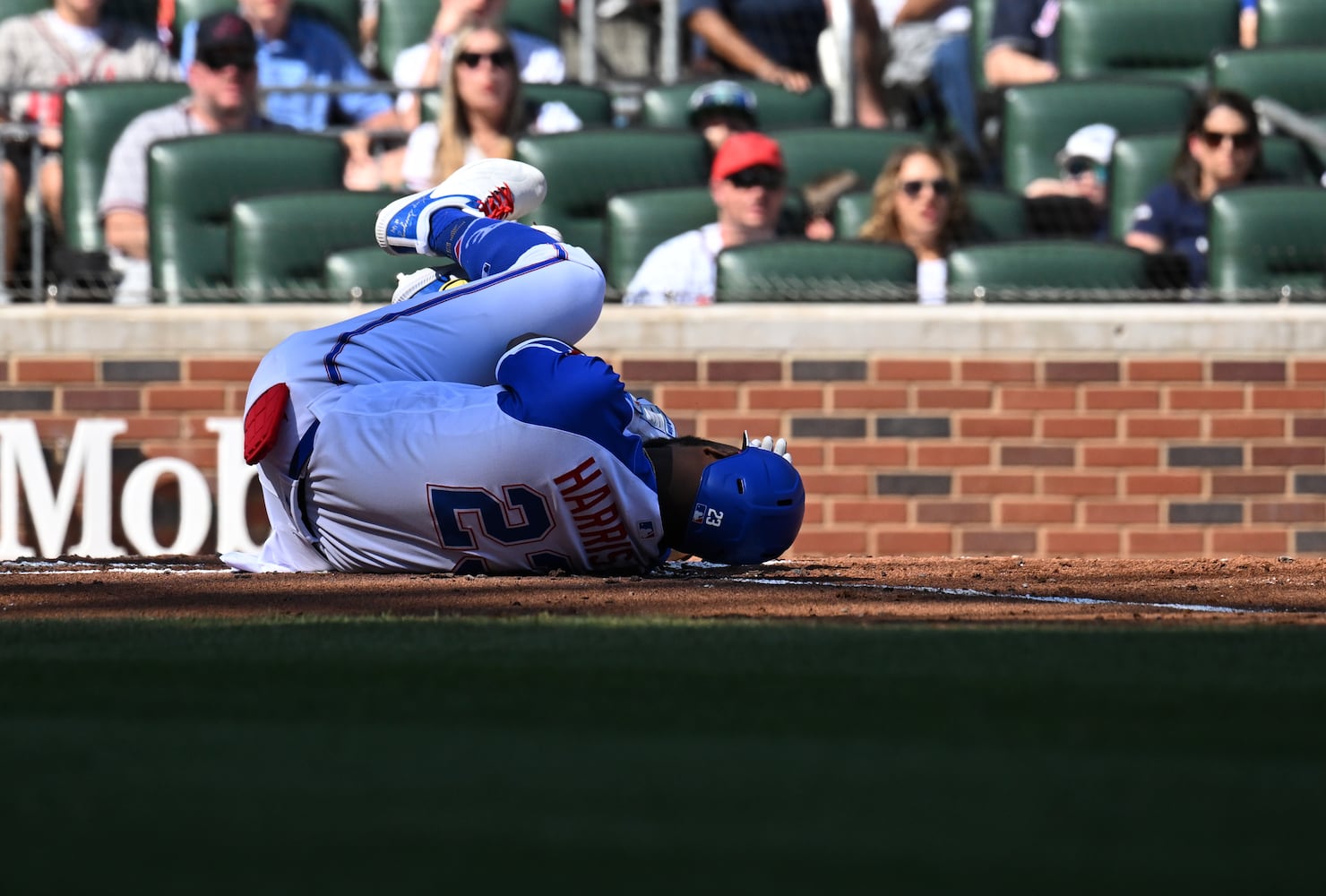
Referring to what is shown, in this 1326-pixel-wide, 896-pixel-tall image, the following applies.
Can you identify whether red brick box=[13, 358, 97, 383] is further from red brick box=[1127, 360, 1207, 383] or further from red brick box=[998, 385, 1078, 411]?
red brick box=[1127, 360, 1207, 383]

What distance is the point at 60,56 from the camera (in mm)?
8562

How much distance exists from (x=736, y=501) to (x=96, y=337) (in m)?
3.38

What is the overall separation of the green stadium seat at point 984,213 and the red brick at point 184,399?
2.58 metres

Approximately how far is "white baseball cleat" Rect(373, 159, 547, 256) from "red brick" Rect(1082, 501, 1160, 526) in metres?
2.72

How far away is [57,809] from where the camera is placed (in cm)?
199

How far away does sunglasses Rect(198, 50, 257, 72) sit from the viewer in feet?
24.9

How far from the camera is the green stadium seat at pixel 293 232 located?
6.93 metres

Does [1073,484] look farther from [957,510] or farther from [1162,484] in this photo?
[957,510]

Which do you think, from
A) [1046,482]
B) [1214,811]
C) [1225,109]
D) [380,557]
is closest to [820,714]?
[1214,811]

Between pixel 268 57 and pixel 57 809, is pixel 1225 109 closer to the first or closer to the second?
pixel 268 57

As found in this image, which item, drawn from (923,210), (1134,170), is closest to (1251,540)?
(1134,170)

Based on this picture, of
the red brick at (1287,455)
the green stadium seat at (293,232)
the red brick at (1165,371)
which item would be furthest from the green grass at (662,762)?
the green stadium seat at (293,232)

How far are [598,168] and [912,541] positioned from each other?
200 centimetres

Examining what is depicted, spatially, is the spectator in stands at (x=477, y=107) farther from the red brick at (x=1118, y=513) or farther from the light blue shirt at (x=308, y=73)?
the red brick at (x=1118, y=513)
